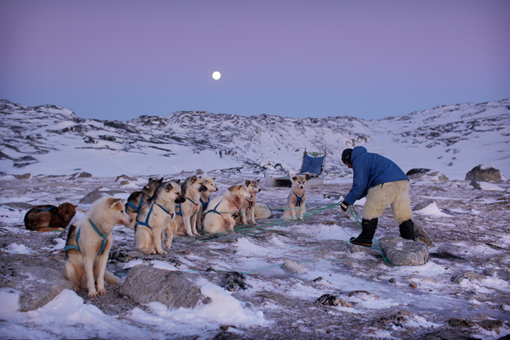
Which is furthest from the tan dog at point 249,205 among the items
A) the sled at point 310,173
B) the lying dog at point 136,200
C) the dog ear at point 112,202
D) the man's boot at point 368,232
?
the sled at point 310,173

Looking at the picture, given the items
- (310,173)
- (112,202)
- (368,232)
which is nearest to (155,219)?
(112,202)

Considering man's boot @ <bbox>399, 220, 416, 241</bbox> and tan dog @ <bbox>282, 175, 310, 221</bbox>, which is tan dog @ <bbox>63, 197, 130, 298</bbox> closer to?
man's boot @ <bbox>399, 220, 416, 241</bbox>

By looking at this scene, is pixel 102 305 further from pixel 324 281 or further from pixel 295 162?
pixel 295 162

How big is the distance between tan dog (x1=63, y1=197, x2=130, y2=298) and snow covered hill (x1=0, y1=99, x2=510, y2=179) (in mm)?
20856

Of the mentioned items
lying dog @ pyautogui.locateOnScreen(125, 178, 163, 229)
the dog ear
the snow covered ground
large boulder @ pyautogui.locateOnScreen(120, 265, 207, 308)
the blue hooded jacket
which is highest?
the blue hooded jacket

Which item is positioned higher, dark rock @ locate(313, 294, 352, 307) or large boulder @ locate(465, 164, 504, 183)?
large boulder @ locate(465, 164, 504, 183)

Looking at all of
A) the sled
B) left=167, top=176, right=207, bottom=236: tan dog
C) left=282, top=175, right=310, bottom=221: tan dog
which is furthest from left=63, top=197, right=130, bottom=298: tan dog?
the sled

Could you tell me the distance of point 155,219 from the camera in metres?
4.13

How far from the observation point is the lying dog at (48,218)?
512cm

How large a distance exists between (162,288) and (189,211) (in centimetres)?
313

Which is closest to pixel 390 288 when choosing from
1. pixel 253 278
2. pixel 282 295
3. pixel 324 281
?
pixel 324 281

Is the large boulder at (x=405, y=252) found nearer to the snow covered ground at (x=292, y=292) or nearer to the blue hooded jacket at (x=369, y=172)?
the snow covered ground at (x=292, y=292)

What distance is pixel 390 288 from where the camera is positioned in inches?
135

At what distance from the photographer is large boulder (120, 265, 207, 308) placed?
8.50 ft
